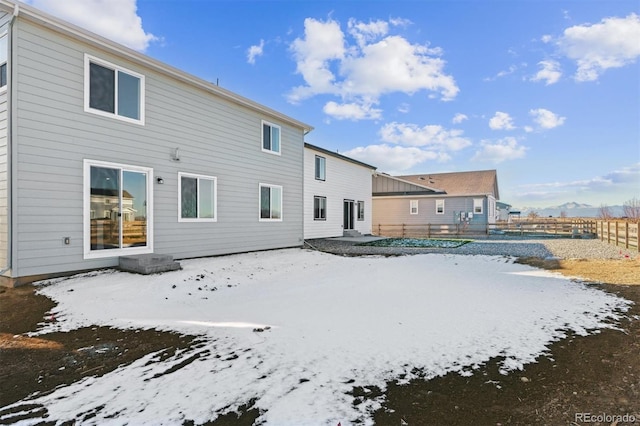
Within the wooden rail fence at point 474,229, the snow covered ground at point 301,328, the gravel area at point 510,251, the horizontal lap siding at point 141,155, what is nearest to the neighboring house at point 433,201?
the wooden rail fence at point 474,229

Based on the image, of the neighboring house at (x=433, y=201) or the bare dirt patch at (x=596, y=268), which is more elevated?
the neighboring house at (x=433, y=201)

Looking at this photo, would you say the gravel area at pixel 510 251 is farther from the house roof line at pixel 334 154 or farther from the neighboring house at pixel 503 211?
the neighboring house at pixel 503 211

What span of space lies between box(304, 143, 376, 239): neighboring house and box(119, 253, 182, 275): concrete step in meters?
8.82

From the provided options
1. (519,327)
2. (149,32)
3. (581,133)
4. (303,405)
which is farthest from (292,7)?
(581,133)

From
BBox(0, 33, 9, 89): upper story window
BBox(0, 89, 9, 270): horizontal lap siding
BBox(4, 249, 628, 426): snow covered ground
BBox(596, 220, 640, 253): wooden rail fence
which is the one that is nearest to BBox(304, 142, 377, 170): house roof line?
BBox(4, 249, 628, 426): snow covered ground

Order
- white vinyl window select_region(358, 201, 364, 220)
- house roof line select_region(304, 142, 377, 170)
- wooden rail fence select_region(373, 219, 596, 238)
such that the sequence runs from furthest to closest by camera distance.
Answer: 1. wooden rail fence select_region(373, 219, 596, 238)
2. white vinyl window select_region(358, 201, 364, 220)
3. house roof line select_region(304, 142, 377, 170)

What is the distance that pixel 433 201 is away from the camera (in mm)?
26000

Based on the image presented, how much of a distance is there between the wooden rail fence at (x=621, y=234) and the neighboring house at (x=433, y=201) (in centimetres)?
730

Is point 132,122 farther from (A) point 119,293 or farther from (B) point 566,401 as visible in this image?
(B) point 566,401

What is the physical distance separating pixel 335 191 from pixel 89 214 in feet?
40.9

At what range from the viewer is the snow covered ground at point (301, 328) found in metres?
2.41

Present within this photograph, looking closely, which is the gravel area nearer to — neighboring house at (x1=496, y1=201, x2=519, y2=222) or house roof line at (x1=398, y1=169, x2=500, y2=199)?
house roof line at (x1=398, y1=169, x2=500, y2=199)

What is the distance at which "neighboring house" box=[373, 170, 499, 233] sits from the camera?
2502 centimetres

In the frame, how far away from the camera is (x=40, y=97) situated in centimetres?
634
